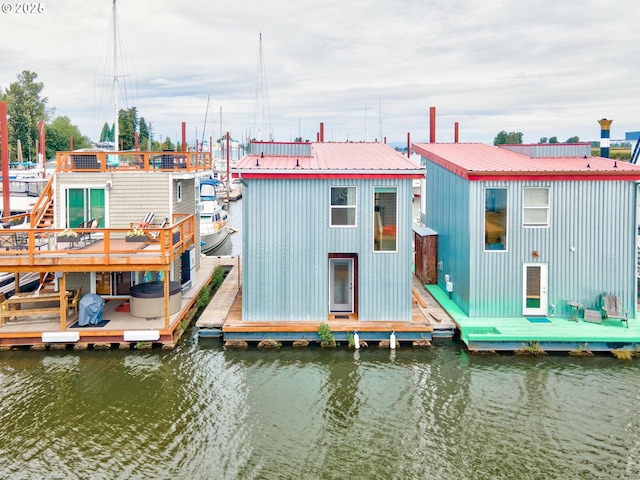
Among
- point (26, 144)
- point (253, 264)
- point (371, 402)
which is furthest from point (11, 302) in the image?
point (26, 144)

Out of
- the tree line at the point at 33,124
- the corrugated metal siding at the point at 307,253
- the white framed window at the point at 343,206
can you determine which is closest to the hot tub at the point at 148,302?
the corrugated metal siding at the point at 307,253

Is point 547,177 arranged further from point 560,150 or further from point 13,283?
point 13,283

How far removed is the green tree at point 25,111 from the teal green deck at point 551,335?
68.6 metres

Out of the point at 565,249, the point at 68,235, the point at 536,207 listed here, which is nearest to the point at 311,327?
the point at 68,235

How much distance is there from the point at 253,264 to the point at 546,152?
10.0m

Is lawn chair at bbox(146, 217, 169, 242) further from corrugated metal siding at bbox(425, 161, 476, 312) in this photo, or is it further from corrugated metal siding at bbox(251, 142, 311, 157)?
corrugated metal siding at bbox(425, 161, 476, 312)

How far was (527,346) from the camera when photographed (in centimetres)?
1323

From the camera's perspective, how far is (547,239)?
47.4 ft

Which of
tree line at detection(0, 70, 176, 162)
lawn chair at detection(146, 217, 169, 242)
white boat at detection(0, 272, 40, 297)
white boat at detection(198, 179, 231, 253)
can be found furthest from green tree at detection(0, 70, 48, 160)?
lawn chair at detection(146, 217, 169, 242)

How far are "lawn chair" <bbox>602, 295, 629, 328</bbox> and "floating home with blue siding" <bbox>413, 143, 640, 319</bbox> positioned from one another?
0.76 ft

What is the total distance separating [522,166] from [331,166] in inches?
214

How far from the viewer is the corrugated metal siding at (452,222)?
15.0 meters

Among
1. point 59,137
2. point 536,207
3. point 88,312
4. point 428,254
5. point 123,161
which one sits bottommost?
point 88,312

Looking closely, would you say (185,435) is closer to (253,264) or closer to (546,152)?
(253,264)
